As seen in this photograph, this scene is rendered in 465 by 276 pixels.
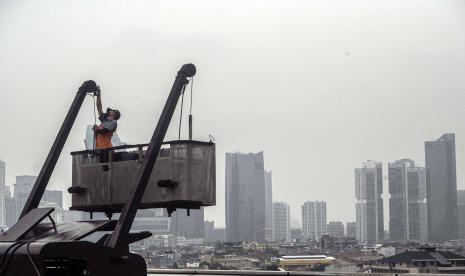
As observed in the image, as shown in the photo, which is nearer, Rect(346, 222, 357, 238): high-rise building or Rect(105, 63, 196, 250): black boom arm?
Rect(105, 63, 196, 250): black boom arm

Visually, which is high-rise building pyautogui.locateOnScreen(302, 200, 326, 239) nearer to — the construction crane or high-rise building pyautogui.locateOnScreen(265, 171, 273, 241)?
high-rise building pyautogui.locateOnScreen(265, 171, 273, 241)

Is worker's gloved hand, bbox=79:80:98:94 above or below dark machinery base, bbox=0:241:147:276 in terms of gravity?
above

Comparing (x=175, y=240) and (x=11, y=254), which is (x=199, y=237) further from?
(x=11, y=254)

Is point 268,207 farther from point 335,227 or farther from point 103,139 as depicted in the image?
point 103,139

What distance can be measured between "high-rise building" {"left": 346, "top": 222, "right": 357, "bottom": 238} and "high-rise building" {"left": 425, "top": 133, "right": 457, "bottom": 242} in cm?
2044

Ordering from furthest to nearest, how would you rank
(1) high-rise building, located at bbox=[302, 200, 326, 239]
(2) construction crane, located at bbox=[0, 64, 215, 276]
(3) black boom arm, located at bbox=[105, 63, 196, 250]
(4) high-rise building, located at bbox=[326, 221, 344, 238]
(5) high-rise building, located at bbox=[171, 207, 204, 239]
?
1. (4) high-rise building, located at bbox=[326, 221, 344, 238]
2. (1) high-rise building, located at bbox=[302, 200, 326, 239]
3. (5) high-rise building, located at bbox=[171, 207, 204, 239]
4. (3) black boom arm, located at bbox=[105, 63, 196, 250]
5. (2) construction crane, located at bbox=[0, 64, 215, 276]

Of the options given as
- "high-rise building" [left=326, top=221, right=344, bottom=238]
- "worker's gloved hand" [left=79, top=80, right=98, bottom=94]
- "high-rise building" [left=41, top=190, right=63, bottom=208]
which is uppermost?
"worker's gloved hand" [left=79, top=80, right=98, bottom=94]

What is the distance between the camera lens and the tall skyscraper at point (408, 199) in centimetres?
8675

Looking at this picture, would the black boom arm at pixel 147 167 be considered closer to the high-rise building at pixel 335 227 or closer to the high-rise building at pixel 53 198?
the high-rise building at pixel 53 198

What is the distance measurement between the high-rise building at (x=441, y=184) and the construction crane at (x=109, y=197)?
6139cm

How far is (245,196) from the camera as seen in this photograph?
80375mm

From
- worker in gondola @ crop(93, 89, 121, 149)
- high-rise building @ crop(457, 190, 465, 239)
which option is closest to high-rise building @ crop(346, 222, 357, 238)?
high-rise building @ crop(457, 190, 465, 239)

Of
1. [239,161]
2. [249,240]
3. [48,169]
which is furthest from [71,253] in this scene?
[249,240]

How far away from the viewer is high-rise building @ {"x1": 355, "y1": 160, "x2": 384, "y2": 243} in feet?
312
